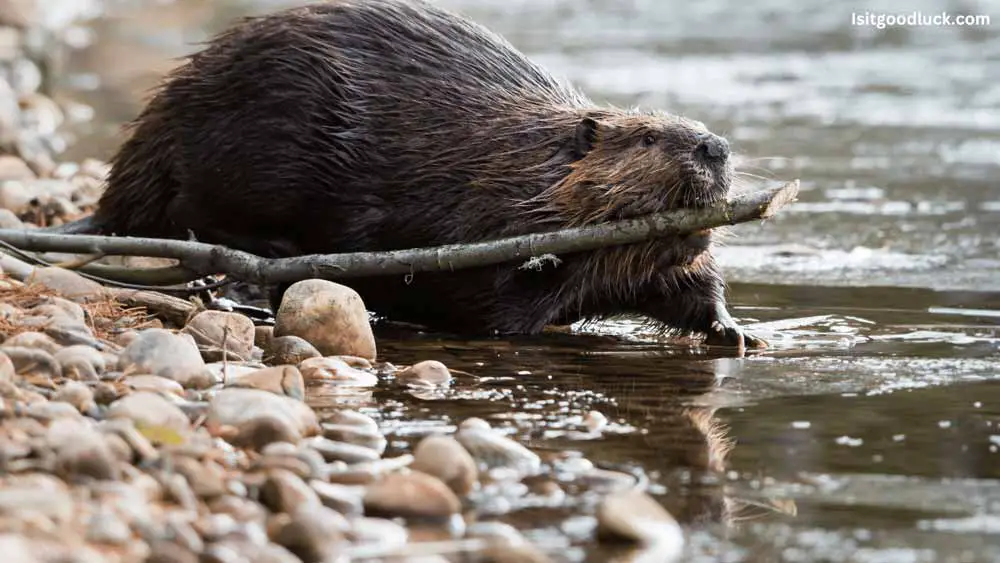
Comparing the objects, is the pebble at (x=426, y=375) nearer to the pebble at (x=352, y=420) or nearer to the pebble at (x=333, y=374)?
the pebble at (x=333, y=374)

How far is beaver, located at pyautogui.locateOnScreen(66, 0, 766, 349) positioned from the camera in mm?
5875

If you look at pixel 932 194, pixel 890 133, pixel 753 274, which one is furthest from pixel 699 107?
pixel 753 274

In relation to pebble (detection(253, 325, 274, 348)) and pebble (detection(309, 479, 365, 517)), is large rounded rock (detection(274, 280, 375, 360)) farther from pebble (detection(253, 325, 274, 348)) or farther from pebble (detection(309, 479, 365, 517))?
pebble (detection(309, 479, 365, 517))

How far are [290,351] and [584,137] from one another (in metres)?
1.43

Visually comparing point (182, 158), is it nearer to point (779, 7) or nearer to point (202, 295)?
point (202, 295)

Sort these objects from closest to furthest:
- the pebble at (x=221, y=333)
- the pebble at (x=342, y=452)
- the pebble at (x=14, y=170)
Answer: the pebble at (x=342, y=452), the pebble at (x=221, y=333), the pebble at (x=14, y=170)

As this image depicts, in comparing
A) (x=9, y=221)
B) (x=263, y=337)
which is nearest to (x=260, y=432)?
(x=263, y=337)

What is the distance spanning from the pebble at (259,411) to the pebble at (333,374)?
71 cm

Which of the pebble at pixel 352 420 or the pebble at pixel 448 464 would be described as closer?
the pebble at pixel 448 464

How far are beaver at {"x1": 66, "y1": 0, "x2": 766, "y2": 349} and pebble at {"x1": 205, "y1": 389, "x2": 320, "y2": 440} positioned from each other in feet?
5.74

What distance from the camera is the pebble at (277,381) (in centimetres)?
451

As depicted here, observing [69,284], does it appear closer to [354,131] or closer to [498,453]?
[354,131]

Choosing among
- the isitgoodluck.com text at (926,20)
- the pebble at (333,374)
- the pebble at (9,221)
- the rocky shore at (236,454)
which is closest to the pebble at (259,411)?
the rocky shore at (236,454)

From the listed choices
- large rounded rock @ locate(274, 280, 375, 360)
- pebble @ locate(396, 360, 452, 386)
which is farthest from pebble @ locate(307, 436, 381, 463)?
large rounded rock @ locate(274, 280, 375, 360)
